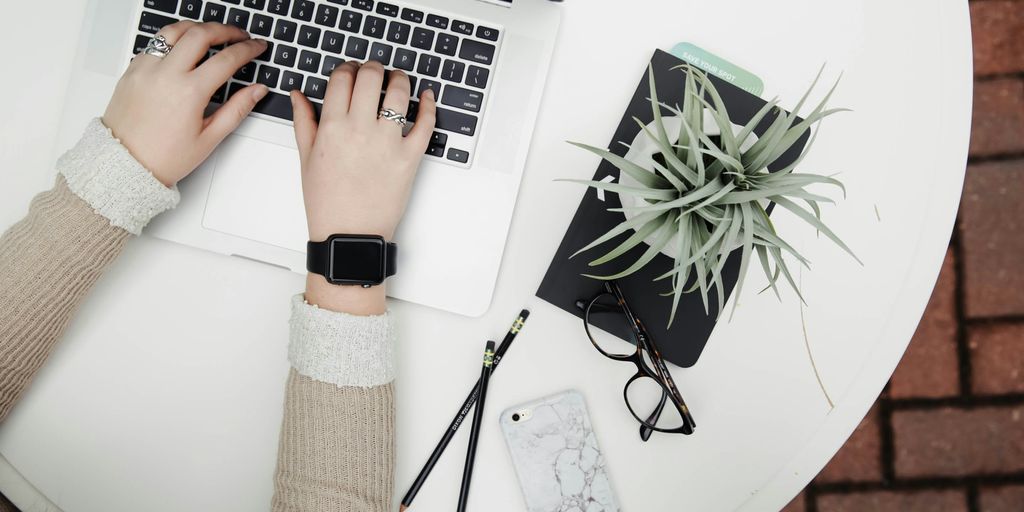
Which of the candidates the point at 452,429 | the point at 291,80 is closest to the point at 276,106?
the point at 291,80

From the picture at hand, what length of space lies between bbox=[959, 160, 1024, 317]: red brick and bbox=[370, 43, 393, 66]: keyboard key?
107cm

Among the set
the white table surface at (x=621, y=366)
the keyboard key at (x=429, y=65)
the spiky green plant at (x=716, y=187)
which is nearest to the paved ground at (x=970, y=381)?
the white table surface at (x=621, y=366)

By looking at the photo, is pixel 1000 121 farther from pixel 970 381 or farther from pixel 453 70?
pixel 453 70

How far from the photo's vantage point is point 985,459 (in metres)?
1.14

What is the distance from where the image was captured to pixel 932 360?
1143 mm

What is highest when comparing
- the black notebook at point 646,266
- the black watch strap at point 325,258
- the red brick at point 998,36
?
→ the red brick at point 998,36

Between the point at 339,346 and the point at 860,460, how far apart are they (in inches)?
38.9

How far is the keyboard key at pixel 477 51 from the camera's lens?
0.61m

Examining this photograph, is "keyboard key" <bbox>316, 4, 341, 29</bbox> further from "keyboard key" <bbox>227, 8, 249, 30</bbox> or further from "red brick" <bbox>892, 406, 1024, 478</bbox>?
"red brick" <bbox>892, 406, 1024, 478</bbox>

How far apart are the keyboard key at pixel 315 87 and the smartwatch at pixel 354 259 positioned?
141 mm

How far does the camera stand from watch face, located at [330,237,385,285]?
0.58 meters

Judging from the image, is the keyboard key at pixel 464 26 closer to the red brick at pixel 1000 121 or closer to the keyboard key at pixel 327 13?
the keyboard key at pixel 327 13

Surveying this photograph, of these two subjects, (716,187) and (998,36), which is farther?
(998,36)

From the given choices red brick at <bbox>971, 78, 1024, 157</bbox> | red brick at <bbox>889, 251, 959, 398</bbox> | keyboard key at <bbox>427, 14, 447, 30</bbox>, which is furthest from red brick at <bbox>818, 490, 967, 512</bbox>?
keyboard key at <bbox>427, 14, 447, 30</bbox>
